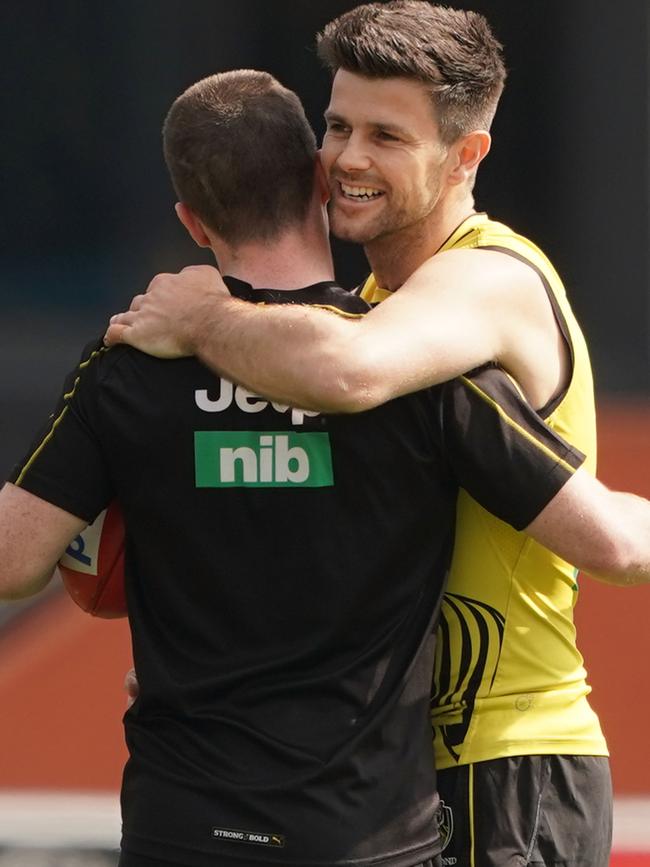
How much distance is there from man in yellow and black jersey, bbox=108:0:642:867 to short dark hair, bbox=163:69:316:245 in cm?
10

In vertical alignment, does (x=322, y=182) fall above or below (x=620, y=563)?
above

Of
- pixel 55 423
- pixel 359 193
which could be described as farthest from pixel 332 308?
pixel 55 423

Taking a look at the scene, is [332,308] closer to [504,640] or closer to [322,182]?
[322,182]

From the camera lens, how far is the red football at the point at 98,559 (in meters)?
1.93

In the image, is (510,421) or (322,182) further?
(322,182)

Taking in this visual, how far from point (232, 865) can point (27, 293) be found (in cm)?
226

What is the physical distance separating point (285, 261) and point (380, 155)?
0.25 meters

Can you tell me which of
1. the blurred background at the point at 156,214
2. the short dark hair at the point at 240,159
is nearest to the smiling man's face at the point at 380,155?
the short dark hair at the point at 240,159

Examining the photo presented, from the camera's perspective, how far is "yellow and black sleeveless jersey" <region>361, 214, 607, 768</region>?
196cm

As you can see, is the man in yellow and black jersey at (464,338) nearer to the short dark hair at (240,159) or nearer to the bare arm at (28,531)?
the short dark hair at (240,159)

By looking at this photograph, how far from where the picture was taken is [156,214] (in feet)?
12.3

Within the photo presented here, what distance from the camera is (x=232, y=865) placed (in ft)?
5.82

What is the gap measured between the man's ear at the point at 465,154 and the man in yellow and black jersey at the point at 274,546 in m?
0.31

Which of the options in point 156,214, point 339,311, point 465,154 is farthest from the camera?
point 156,214
